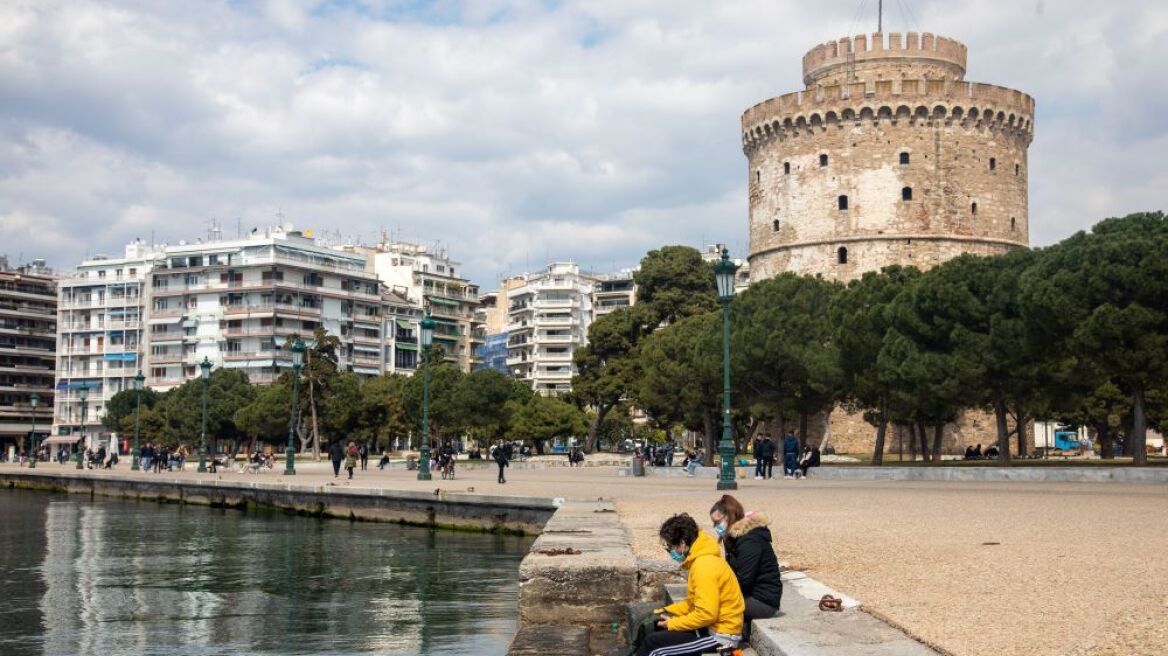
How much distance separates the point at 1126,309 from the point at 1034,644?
81.3 ft

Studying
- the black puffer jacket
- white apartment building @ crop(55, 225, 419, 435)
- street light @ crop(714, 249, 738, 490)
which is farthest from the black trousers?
white apartment building @ crop(55, 225, 419, 435)

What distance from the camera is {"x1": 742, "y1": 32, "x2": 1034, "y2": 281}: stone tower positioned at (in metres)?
58.8

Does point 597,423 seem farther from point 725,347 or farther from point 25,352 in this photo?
point 25,352

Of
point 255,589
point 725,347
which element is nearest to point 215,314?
point 725,347

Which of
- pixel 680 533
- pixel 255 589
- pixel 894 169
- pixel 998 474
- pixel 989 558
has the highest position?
pixel 894 169

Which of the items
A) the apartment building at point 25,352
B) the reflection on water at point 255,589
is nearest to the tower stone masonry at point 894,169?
the reflection on water at point 255,589

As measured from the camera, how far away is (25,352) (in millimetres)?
118500

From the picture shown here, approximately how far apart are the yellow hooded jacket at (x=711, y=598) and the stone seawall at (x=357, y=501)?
47.4 feet

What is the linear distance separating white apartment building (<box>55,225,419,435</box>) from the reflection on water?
76.0 metres

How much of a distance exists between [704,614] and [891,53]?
5673 cm

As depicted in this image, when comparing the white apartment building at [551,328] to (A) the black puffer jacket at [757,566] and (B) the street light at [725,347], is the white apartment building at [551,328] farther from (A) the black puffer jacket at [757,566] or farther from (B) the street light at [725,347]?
(A) the black puffer jacket at [757,566]

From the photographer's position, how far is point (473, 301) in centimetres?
12875

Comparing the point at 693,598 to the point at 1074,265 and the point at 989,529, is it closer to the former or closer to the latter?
the point at 989,529

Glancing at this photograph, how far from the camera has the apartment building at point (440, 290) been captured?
123375 millimetres
